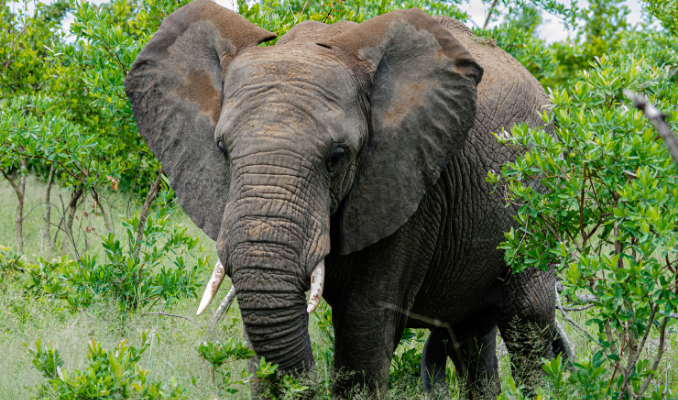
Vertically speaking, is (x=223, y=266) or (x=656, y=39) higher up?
(x=656, y=39)

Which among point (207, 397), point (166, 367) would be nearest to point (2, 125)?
point (166, 367)

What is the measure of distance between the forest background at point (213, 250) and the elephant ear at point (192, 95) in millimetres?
710

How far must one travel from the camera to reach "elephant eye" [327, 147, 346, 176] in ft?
10.1

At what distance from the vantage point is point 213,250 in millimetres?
7328

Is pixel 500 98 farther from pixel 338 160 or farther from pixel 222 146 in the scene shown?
pixel 222 146

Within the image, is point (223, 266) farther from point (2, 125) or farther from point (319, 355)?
point (2, 125)

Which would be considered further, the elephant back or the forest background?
the elephant back

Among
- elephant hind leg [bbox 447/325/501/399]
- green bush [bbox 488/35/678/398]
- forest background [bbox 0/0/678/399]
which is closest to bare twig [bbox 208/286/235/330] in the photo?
forest background [bbox 0/0/678/399]

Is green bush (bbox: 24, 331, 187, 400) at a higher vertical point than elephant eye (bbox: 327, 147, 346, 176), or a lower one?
lower

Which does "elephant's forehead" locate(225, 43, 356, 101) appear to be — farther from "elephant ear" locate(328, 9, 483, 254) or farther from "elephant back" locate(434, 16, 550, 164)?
"elephant back" locate(434, 16, 550, 164)

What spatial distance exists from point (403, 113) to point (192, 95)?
99 cm

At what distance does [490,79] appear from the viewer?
13.4 feet

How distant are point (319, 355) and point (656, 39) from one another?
190 inches

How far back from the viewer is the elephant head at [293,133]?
2875mm
